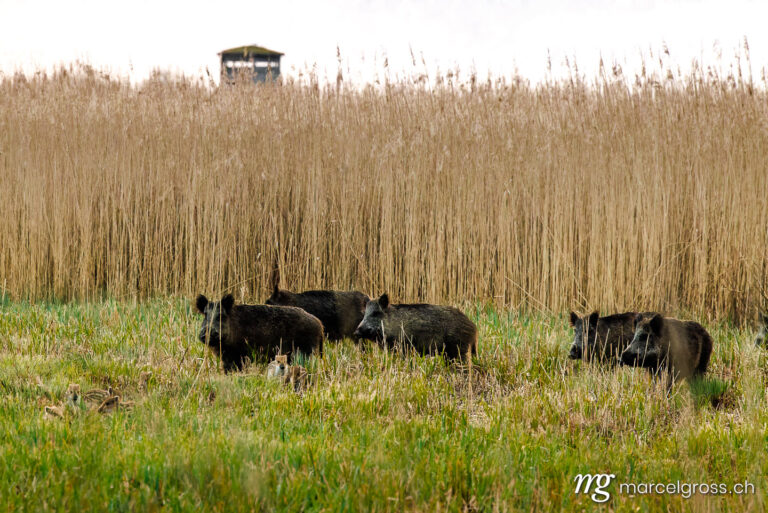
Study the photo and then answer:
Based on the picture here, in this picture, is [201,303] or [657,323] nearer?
[657,323]

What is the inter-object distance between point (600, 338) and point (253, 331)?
6.38ft

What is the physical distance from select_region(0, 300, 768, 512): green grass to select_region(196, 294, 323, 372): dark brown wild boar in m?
0.12

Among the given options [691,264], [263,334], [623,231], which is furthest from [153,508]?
[691,264]

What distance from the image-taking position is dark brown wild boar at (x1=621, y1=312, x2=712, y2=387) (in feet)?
12.5

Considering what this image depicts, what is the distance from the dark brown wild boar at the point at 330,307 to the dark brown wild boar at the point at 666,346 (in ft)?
5.97

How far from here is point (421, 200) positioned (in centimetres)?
654

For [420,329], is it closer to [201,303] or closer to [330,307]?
[330,307]

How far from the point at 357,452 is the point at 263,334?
5.14ft

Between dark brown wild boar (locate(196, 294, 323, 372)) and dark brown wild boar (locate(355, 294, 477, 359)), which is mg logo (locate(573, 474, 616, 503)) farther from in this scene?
dark brown wild boar (locate(196, 294, 323, 372))

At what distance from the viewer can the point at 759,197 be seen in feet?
20.5

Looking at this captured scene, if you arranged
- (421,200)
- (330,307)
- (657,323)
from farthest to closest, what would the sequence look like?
(421,200), (330,307), (657,323)

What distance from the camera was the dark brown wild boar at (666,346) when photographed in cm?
380

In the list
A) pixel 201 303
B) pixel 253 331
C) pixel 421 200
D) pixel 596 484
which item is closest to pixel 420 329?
pixel 253 331

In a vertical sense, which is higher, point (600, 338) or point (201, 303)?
point (201, 303)
